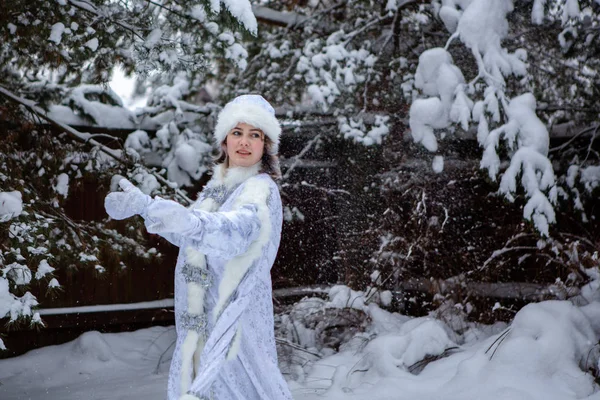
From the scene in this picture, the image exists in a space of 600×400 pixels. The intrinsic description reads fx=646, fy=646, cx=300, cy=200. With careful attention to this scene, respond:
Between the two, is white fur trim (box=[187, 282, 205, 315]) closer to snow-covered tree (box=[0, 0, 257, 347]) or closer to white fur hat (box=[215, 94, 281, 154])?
white fur hat (box=[215, 94, 281, 154])

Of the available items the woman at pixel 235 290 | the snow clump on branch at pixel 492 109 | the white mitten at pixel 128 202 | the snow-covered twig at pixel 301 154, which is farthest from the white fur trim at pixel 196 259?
the snow-covered twig at pixel 301 154

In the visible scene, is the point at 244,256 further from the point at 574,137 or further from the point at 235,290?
the point at 574,137

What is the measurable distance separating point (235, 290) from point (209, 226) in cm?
45

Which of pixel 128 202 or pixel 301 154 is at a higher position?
pixel 301 154

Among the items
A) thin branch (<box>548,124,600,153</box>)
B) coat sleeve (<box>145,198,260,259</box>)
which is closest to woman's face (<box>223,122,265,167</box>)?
coat sleeve (<box>145,198,260,259</box>)

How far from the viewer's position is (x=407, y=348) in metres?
4.85

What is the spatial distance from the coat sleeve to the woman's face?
327 millimetres

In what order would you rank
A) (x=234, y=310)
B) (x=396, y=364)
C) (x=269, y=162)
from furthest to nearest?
(x=396, y=364)
(x=269, y=162)
(x=234, y=310)

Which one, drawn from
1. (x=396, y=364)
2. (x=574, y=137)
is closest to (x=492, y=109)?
(x=574, y=137)

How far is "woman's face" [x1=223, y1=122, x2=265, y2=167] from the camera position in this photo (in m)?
2.78

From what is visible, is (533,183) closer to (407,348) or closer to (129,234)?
(407,348)

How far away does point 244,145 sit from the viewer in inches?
109

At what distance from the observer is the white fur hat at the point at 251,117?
2799 millimetres

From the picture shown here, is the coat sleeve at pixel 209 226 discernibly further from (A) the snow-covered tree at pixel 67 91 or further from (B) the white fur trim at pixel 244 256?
(A) the snow-covered tree at pixel 67 91
